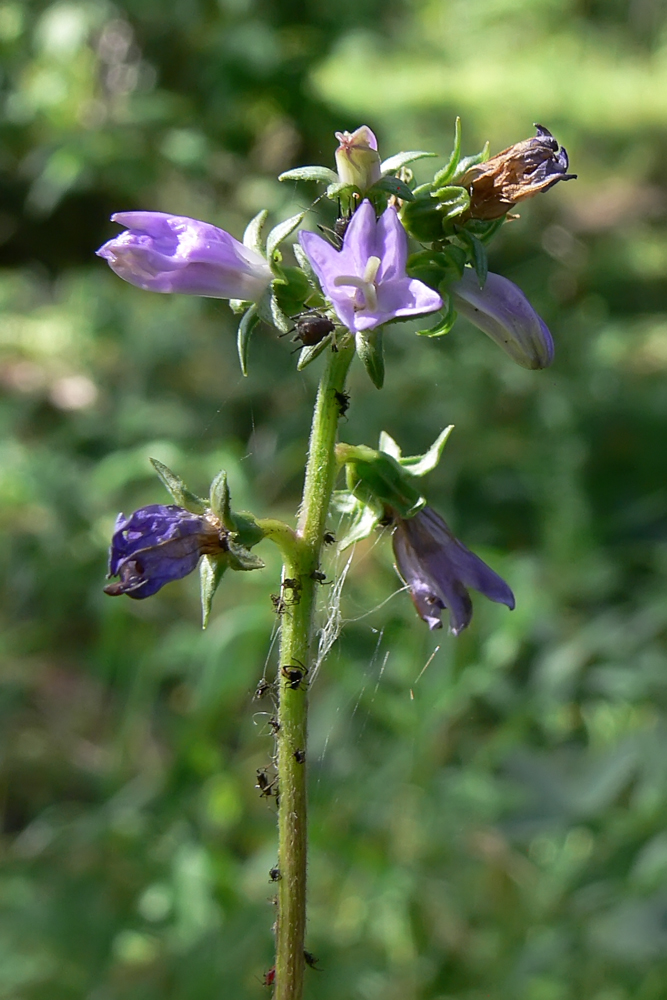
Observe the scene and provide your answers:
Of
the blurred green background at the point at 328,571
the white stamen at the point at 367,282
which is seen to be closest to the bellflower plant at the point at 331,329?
the white stamen at the point at 367,282

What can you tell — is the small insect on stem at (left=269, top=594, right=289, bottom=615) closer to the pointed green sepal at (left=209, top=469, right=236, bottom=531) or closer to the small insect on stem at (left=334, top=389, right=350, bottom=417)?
the pointed green sepal at (left=209, top=469, right=236, bottom=531)

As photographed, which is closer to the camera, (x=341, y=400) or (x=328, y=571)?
(x=341, y=400)

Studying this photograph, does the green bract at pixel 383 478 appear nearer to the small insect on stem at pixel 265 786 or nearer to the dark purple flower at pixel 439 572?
the dark purple flower at pixel 439 572

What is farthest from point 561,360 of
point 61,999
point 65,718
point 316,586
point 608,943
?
point 316,586

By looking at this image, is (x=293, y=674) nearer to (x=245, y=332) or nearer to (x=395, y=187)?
(x=245, y=332)

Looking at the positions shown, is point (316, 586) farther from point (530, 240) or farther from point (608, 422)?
point (530, 240)

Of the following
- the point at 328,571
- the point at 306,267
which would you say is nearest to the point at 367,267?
the point at 306,267
